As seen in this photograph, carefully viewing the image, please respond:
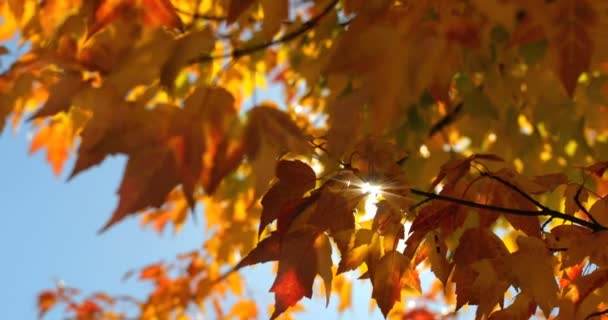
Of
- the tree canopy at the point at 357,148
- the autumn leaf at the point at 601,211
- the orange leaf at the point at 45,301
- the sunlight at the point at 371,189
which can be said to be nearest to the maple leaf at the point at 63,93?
the tree canopy at the point at 357,148

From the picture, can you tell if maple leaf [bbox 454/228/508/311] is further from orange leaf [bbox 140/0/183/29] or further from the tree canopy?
orange leaf [bbox 140/0/183/29]

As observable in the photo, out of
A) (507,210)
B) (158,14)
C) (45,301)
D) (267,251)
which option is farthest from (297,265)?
(45,301)

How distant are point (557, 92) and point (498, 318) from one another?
3.49 ft

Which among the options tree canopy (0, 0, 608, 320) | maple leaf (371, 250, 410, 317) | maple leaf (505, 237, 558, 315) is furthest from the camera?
maple leaf (371, 250, 410, 317)

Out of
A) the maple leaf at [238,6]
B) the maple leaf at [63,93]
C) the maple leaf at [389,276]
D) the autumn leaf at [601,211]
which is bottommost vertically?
the autumn leaf at [601,211]

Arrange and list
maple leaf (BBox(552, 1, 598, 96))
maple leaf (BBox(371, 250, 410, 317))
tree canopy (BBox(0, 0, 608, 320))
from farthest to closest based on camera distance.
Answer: maple leaf (BBox(371, 250, 410, 317)), maple leaf (BBox(552, 1, 598, 96)), tree canopy (BBox(0, 0, 608, 320))

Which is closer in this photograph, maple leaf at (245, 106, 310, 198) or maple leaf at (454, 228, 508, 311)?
maple leaf at (245, 106, 310, 198)

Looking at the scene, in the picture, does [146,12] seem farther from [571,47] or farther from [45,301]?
[45,301]

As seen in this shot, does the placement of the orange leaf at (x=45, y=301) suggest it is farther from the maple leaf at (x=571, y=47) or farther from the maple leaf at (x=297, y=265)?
the maple leaf at (x=571, y=47)

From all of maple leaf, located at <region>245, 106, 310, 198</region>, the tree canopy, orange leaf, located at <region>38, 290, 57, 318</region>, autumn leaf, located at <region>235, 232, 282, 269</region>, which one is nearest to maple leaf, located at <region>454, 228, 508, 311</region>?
the tree canopy

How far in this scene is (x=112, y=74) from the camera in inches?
28.6

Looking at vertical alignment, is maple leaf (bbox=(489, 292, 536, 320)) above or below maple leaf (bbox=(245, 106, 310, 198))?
below

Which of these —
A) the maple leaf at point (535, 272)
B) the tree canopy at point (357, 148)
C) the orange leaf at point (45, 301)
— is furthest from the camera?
the orange leaf at point (45, 301)

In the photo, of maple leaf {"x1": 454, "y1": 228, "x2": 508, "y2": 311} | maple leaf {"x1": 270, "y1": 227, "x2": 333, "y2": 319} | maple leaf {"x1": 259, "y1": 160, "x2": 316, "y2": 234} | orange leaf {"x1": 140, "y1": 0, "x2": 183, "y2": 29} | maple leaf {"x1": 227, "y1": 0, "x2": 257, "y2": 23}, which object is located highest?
orange leaf {"x1": 140, "y1": 0, "x2": 183, "y2": 29}
